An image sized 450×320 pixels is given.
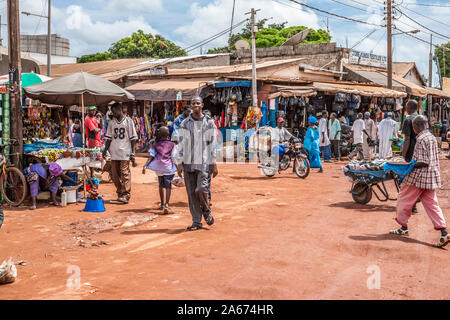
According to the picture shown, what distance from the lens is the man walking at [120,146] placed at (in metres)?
9.20

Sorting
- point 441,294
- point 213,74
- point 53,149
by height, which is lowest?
point 441,294

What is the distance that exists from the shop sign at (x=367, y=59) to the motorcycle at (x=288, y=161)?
19.0 metres

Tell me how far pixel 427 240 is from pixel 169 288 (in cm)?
392

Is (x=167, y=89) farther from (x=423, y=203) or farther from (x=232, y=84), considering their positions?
(x=423, y=203)

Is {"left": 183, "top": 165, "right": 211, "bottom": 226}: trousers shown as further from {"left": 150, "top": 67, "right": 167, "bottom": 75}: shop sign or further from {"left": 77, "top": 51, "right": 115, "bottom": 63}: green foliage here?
{"left": 77, "top": 51, "right": 115, "bottom": 63}: green foliage

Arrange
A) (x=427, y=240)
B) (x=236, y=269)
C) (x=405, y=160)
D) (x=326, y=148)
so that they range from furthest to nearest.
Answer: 1. (x=326, y=148)
2. (x=405, y=160)
3. (x=427, y=240)
4. (x=236, y=269)

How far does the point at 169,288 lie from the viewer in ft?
14.6

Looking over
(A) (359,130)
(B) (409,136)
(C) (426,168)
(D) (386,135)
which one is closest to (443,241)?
(C) (426,168)

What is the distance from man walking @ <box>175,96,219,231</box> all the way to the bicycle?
11.7 ft

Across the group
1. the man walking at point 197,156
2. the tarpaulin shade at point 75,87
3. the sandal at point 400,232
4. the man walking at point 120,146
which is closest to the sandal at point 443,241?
the sandal at point 400,232

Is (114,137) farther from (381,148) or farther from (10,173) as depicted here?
(381,148)

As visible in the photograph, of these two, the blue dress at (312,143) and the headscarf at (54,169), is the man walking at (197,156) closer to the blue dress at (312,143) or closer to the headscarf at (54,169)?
the headscarf at (54,169)

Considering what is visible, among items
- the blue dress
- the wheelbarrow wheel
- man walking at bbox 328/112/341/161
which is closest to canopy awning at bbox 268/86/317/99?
man walking at bbox 328/112/341/161
